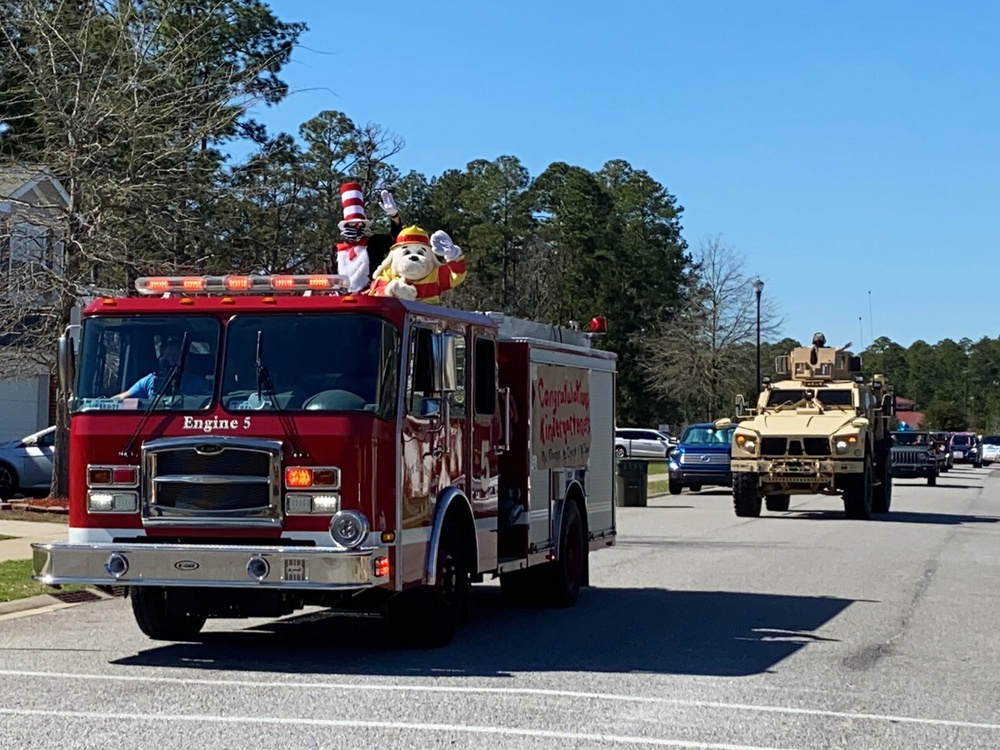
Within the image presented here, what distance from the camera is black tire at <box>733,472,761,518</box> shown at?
29.4 m

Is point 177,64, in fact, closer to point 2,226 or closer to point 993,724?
point 2,226

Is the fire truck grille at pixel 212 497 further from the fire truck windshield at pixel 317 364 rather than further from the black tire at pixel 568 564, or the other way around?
the black tire at pixel 568 564

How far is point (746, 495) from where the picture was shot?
29.7 m

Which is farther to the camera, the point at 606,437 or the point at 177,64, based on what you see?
the point at 177,64

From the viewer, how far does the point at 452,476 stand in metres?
11.6

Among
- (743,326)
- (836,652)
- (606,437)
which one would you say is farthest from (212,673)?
(743,326)

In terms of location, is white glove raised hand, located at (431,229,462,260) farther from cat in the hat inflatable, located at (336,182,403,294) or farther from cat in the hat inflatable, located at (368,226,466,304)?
cat in the hat inflatable, located at (336,182,403,294)

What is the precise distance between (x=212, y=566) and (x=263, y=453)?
794 mm

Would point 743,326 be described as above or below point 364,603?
above

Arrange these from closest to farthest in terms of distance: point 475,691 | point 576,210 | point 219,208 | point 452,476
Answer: point 475,691, point 452,476, point 219,208, point 576,210

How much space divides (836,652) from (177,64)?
1533 cm

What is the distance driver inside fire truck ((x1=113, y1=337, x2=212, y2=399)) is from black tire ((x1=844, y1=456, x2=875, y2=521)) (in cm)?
2019

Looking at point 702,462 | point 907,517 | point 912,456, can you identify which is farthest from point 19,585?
point 912,456

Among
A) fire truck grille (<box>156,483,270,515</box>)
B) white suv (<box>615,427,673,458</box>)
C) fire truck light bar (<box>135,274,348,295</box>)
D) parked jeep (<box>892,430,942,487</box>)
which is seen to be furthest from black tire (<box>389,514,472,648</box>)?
white suv (<box>615,427,673,458</box>)
